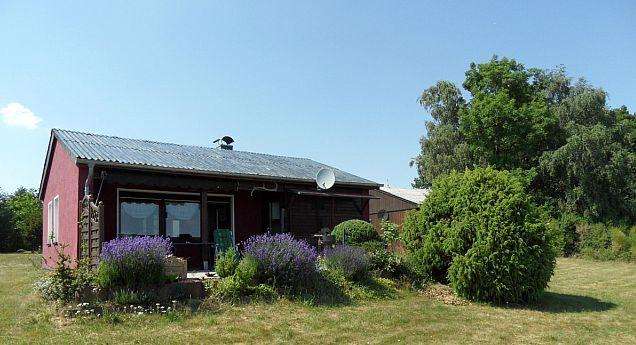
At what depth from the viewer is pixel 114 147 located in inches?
567

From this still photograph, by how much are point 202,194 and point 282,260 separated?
401cm

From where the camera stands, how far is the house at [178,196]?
12484mm

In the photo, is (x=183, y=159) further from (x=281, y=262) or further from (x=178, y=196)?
(x=281, y=262)

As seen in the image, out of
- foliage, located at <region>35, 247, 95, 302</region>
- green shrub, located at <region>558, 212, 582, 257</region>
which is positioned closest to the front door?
foliage, located at <region>35, 247, 95, 302</region>

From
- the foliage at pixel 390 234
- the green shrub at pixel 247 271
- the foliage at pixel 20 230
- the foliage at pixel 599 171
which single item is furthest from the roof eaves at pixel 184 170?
the foliage at pixel 20 230

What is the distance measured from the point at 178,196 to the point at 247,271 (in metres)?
5.13

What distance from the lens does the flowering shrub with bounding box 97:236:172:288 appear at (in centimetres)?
902

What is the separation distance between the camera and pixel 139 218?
45.3 ft

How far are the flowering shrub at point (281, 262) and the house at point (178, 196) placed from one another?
9.55 feet

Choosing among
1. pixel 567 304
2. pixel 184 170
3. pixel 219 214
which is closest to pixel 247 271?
pixel 184 170

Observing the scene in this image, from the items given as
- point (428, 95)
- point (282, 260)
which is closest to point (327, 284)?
point (282, 260)

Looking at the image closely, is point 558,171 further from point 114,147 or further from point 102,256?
point 102,256

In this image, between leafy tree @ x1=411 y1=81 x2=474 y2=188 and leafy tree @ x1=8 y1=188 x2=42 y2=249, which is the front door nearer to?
leafy tree @ x1=411 y1=81 x2=474 y2=188

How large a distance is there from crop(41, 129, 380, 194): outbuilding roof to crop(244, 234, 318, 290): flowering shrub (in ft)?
12.1
